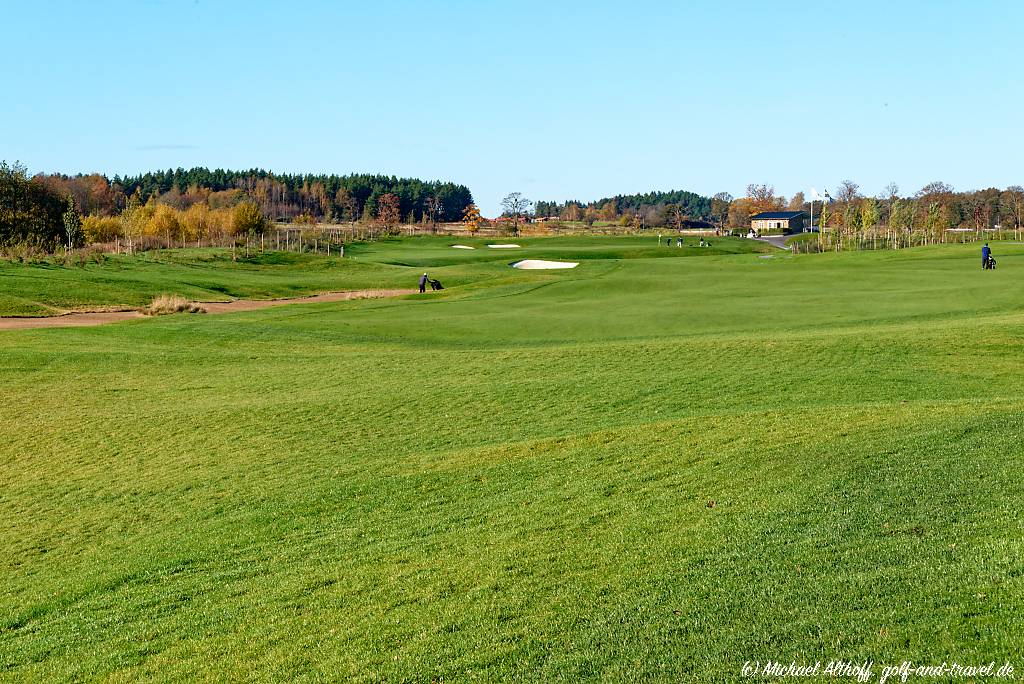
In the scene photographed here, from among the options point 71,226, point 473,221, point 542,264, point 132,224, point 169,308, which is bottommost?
point 169,308

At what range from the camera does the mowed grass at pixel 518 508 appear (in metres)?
Result: 8.52

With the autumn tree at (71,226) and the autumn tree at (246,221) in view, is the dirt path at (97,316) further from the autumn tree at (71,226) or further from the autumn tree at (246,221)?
the autumn tree at (246,221)

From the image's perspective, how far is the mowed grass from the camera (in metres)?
8.52

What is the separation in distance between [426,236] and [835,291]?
108 m

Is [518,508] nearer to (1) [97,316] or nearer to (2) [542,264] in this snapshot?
(1) [97,316]

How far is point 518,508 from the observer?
42.7 ft

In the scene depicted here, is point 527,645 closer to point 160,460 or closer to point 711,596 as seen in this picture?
point 711,596

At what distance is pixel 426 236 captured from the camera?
147375 millimetres

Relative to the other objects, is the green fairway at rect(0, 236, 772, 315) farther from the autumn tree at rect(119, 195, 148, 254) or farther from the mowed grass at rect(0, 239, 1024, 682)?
the mowed grass at rect(0, 239, 1024, 682)

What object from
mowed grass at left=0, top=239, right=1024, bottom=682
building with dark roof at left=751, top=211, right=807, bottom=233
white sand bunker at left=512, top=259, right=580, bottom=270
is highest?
building with dark roof at left=751, top=211, right=807, bottom=233

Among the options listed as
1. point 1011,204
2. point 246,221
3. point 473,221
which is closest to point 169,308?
point 246,221

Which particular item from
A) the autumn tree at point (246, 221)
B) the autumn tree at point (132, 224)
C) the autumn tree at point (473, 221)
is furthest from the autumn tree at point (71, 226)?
the autumn tree at point (473, 221)

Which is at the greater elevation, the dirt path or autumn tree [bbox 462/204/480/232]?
autumn tree [bbox 462/204/480/232]

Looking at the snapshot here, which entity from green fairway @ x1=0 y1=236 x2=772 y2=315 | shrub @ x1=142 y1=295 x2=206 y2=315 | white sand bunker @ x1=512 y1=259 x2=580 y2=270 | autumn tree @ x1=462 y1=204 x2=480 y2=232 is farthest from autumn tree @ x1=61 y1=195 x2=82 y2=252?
autumn tree @ x1=462 y1=204 x2=480 y2=232
